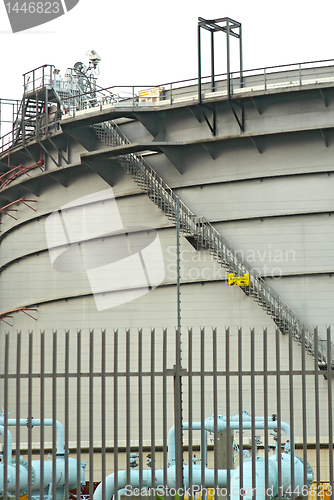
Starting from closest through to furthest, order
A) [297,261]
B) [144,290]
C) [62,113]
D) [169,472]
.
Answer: [169,472]
[297,261]
[144,290]
[62,113]

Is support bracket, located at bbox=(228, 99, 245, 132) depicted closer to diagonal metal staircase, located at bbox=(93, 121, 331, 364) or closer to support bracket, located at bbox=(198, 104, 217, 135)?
support bracket, located at bbox=(198, 104, 217, 135)

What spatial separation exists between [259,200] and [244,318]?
3.53m

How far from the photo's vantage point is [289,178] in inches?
663

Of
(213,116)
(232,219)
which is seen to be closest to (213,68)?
(213,116)

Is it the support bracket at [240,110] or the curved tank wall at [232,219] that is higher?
the support bracket at [240,110]

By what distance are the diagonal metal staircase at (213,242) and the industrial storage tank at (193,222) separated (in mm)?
44

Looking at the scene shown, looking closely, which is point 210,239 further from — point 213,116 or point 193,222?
point 213,116

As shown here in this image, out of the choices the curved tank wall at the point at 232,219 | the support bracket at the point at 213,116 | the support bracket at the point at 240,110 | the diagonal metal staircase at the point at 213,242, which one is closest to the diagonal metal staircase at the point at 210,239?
the diagonal metal staircase at the point at 213,242

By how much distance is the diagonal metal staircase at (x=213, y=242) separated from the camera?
1605 cm

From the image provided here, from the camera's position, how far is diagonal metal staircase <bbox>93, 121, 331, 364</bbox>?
52.6ft

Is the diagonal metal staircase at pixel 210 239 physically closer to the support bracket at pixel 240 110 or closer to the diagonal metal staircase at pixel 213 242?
the diagonal metal staircase at pixel 213 242

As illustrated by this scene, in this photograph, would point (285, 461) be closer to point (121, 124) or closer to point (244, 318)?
point (244, 318)

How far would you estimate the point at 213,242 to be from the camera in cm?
1684

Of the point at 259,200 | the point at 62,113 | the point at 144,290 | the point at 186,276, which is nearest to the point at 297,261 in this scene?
the point at 259,200
